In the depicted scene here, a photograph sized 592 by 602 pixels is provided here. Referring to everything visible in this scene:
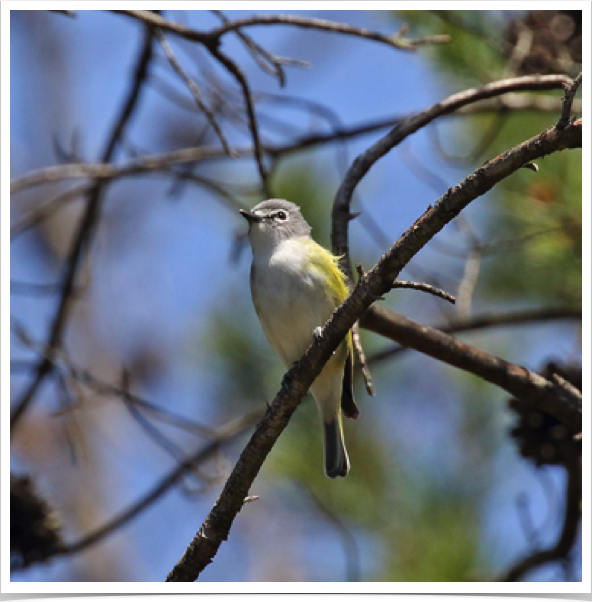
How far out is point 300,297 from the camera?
367cm

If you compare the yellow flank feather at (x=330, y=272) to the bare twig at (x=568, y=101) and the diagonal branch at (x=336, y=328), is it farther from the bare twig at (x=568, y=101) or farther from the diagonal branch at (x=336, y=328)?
the bare twig at (x=568, y=101)

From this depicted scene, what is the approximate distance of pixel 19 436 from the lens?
7.40 meters

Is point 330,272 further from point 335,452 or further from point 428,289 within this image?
point 428,289

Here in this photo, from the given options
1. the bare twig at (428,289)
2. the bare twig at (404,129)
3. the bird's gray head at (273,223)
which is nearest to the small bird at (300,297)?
the bird's gray head at (273,223)

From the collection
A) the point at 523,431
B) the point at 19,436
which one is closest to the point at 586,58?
the point at 523,431

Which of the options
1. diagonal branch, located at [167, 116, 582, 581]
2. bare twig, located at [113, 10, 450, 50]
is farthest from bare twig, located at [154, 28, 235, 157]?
diagonal branch, located at [167, 116, 582, 581]

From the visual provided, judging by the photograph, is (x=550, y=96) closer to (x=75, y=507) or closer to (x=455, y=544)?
(x=455, y=544)

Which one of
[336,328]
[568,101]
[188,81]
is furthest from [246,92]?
[568,101]

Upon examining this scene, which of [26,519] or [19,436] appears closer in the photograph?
[26,519]

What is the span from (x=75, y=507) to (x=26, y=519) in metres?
3.94

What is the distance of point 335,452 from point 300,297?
39.1 inches

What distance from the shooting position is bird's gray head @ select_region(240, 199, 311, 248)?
4.02m

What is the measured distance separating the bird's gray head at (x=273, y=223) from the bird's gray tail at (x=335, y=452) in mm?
1070

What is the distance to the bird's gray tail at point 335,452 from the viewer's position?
4.04m
